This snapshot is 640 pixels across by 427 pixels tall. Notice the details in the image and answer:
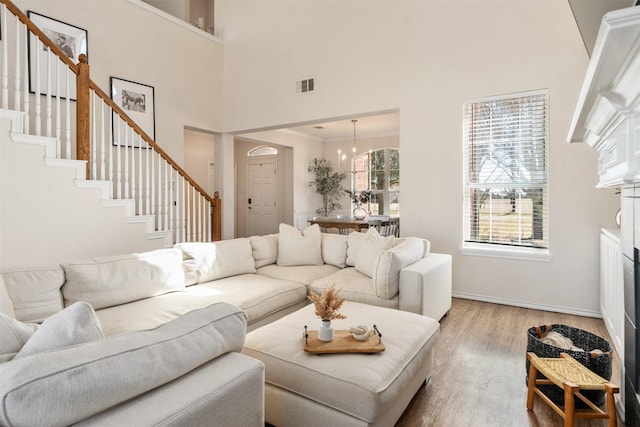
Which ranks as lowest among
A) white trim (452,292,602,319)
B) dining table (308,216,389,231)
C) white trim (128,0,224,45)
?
white trim (452,292,602,319)

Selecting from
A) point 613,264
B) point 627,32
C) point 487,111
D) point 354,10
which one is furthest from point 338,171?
point 627,32

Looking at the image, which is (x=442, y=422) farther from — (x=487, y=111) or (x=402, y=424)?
(x=487, y=111)

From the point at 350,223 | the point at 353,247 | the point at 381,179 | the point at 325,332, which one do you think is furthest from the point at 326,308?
the point at 381,179

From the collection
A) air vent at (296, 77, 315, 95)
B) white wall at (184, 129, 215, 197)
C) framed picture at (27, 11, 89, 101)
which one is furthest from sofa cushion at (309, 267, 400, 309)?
white wall at (184, 129, 215, 197)

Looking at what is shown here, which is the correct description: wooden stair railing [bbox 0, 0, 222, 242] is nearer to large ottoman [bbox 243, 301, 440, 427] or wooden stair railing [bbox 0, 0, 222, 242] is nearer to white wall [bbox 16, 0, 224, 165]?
white wall [bbox 16, 0, 224, 165]

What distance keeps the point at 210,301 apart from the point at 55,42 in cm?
391

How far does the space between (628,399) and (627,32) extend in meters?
1.64

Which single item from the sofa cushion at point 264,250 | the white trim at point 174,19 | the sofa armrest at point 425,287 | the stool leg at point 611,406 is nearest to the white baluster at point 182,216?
the sofa cushion at point 264,250

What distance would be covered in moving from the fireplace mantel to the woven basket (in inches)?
38.4

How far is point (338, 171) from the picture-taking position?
938cm

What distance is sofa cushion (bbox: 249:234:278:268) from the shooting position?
385 centimetres

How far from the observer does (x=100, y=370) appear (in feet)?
2.96

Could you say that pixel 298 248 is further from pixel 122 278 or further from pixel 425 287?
pixel 122 278

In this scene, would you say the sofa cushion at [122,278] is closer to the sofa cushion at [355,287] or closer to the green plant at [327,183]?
the sofa cushion at [355,287]
